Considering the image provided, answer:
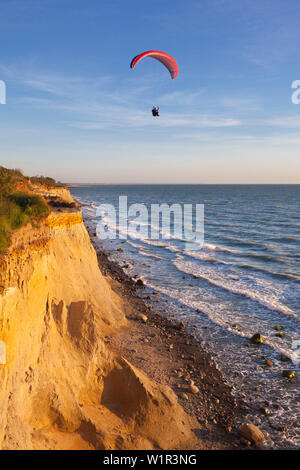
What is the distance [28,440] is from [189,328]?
36.2 feet

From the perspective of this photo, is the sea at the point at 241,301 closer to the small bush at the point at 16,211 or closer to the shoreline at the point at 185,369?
the shoreline at the point at 185,369

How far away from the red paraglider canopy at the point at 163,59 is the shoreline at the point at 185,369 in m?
15.6

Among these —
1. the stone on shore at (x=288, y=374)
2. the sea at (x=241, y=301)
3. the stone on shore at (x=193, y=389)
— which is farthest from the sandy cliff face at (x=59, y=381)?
the stone on shore at (x=288, y=374)

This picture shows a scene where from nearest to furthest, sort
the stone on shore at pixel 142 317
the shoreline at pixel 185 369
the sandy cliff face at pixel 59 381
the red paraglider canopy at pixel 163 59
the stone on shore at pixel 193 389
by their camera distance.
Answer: the sandy cliff face at pixel 59 381 < the shoreline at pixel 185 369 < the stone on shore at pixel 193 389 < the stone on shore at pixel 142 317 < the red paraglider canopy at pixel 163 59

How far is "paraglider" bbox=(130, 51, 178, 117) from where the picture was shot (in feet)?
64.9

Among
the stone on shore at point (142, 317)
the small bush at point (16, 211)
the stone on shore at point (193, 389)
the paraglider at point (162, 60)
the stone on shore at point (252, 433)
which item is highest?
the paraglider at point (162, 60)

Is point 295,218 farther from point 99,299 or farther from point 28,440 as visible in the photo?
point 28,440

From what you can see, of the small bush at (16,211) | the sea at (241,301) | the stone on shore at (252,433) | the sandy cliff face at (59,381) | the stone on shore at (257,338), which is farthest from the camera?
the stone on shore at (257,338)

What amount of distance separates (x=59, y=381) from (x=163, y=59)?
21.9m

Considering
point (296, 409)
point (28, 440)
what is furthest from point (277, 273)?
point (28, 440)

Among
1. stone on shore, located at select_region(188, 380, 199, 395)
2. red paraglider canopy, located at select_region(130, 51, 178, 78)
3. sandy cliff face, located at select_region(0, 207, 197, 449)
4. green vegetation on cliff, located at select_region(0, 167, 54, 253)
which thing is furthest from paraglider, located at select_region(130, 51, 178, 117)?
stone on shore, located at select_region(188, 380, 199, 395)

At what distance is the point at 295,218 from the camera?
62.6 metres

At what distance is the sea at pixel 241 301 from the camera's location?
37.3 ft

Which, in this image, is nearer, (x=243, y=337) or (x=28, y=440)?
(x=28, y=440)
